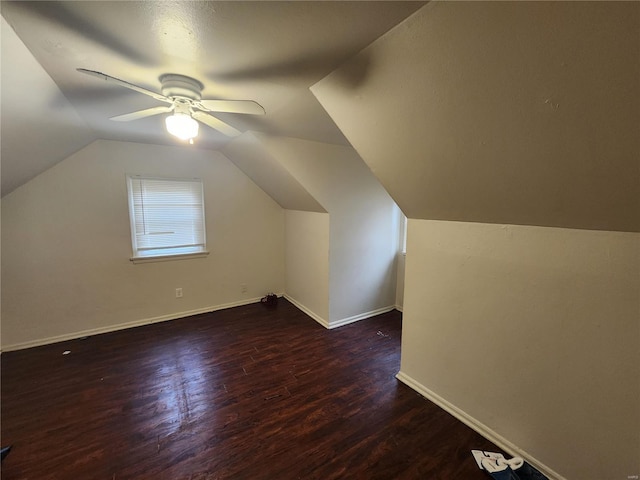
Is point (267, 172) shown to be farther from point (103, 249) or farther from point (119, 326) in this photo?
point (119, 326)

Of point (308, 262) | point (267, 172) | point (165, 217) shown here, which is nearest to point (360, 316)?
point (308, 262)

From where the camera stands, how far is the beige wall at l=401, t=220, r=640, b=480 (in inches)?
49.5

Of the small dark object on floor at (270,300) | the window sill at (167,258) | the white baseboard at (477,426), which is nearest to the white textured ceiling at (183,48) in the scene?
the window sill at (167,258)

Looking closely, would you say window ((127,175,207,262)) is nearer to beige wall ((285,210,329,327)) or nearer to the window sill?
the window sill

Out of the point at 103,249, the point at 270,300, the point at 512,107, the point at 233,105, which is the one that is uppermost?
the point at 233,105

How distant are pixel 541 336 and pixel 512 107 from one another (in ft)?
4.11

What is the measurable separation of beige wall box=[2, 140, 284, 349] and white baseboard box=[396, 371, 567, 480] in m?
2.62

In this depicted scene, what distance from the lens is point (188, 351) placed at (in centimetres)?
271

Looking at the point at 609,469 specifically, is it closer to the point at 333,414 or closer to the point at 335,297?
the point at 333,414

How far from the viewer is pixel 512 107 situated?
1029mm

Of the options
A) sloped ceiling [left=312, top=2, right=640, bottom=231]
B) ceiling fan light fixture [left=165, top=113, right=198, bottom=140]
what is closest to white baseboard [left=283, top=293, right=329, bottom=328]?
sloped ceiling [left=312, top=2, right=640, bottom=231]

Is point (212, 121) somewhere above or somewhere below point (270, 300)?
above

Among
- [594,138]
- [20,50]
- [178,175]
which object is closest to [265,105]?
[20,50]

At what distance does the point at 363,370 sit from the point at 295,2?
2.53 m
